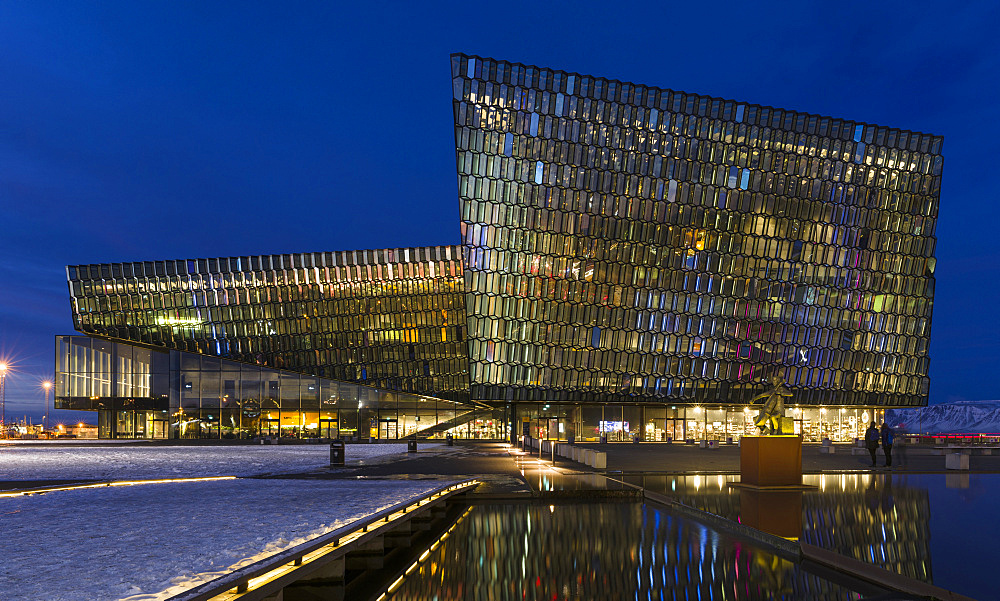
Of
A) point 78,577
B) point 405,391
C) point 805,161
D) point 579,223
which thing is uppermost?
point 805,161

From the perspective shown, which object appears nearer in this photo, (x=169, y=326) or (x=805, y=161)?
(x=805, y=161)

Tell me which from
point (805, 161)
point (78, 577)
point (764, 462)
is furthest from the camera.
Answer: point (805, 161)

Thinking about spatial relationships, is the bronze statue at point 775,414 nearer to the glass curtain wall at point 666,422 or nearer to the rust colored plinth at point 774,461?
the rust colored plinth at point 774,461

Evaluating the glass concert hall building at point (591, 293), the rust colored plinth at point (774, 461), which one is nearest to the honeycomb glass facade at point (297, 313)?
the glass concert hall building at point (591, 293)

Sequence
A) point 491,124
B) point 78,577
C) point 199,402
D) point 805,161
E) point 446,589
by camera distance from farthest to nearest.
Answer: point 199,402 → point 805,161 → point 491,124 → point 446,589 → point 78,577

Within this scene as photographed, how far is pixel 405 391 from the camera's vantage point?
226 ft

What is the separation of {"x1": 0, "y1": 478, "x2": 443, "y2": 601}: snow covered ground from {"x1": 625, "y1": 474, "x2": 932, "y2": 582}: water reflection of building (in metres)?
6.45

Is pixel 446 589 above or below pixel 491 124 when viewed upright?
below

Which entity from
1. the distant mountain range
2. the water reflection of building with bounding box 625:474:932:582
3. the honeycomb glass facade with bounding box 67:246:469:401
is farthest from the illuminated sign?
the distant mountain range

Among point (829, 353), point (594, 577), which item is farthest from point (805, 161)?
point (594, 577)

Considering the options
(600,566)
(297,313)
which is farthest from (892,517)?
(297,313)

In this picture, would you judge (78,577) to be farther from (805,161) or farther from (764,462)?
(805,161)

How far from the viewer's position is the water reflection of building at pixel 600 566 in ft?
27.1

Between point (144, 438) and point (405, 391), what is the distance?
→ 2303 cm
